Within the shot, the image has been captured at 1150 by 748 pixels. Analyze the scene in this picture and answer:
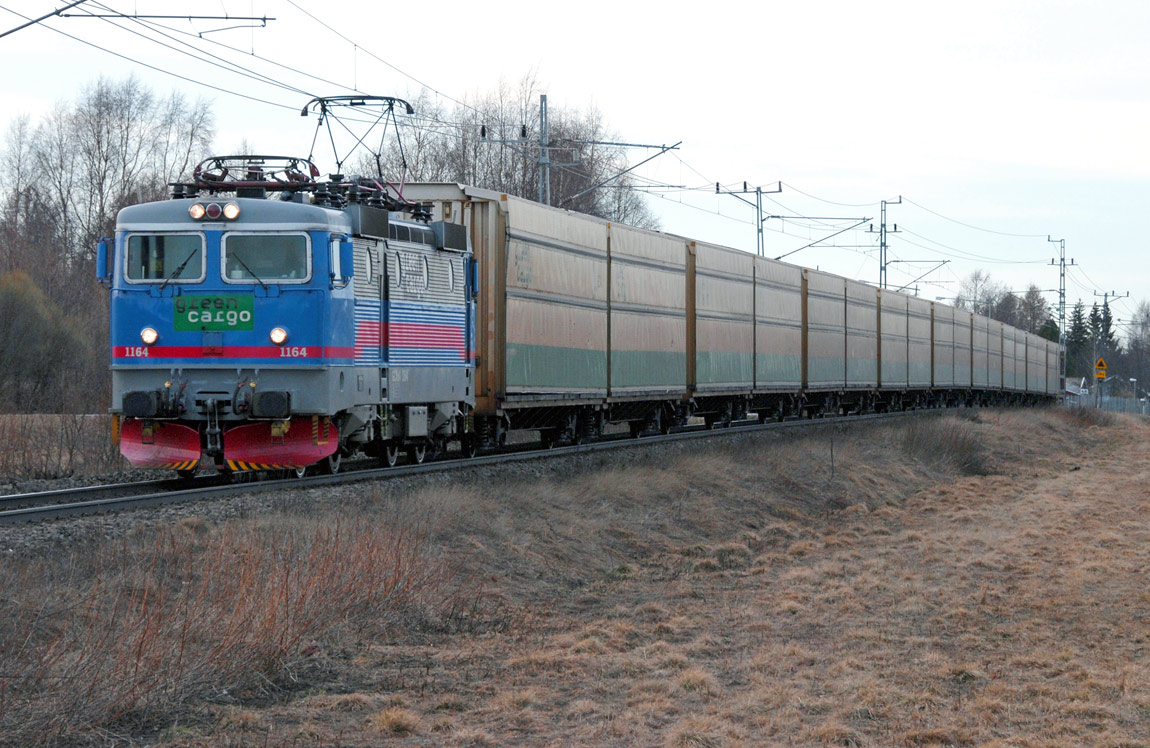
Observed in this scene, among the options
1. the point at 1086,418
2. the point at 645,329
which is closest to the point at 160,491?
the point at 645,329

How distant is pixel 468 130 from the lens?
5484 centimetres

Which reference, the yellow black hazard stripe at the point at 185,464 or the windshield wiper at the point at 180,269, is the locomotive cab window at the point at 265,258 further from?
the yellow black hazard stripe at the point at 185,464

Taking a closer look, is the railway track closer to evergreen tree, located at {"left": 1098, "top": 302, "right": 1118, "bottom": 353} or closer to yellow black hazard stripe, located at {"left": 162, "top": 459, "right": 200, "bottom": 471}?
yellow black hazard stripe, located at {"left": 162, "top": 459, "right": 200, "bottom": 471}

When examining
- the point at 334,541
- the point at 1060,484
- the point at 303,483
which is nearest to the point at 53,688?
the point at 334,541

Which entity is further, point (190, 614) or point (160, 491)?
point (160, 491)

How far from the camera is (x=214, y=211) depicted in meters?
14.2

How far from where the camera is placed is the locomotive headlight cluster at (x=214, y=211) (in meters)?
14.2

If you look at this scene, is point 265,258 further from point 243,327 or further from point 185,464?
point 185,464

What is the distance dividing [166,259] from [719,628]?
25.4 ft

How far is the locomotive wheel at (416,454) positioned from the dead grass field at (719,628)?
64.1 inches

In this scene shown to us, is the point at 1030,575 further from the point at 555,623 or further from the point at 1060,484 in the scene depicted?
the point at 1060,484

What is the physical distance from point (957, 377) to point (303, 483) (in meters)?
40.1

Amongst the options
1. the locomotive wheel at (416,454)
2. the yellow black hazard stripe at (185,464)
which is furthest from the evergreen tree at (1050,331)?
the yellow black hazard stripe at (185,464)

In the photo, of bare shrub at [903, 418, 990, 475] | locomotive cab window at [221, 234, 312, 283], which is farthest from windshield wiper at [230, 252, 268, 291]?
bare shrub at [903, 418, 990, 475]
